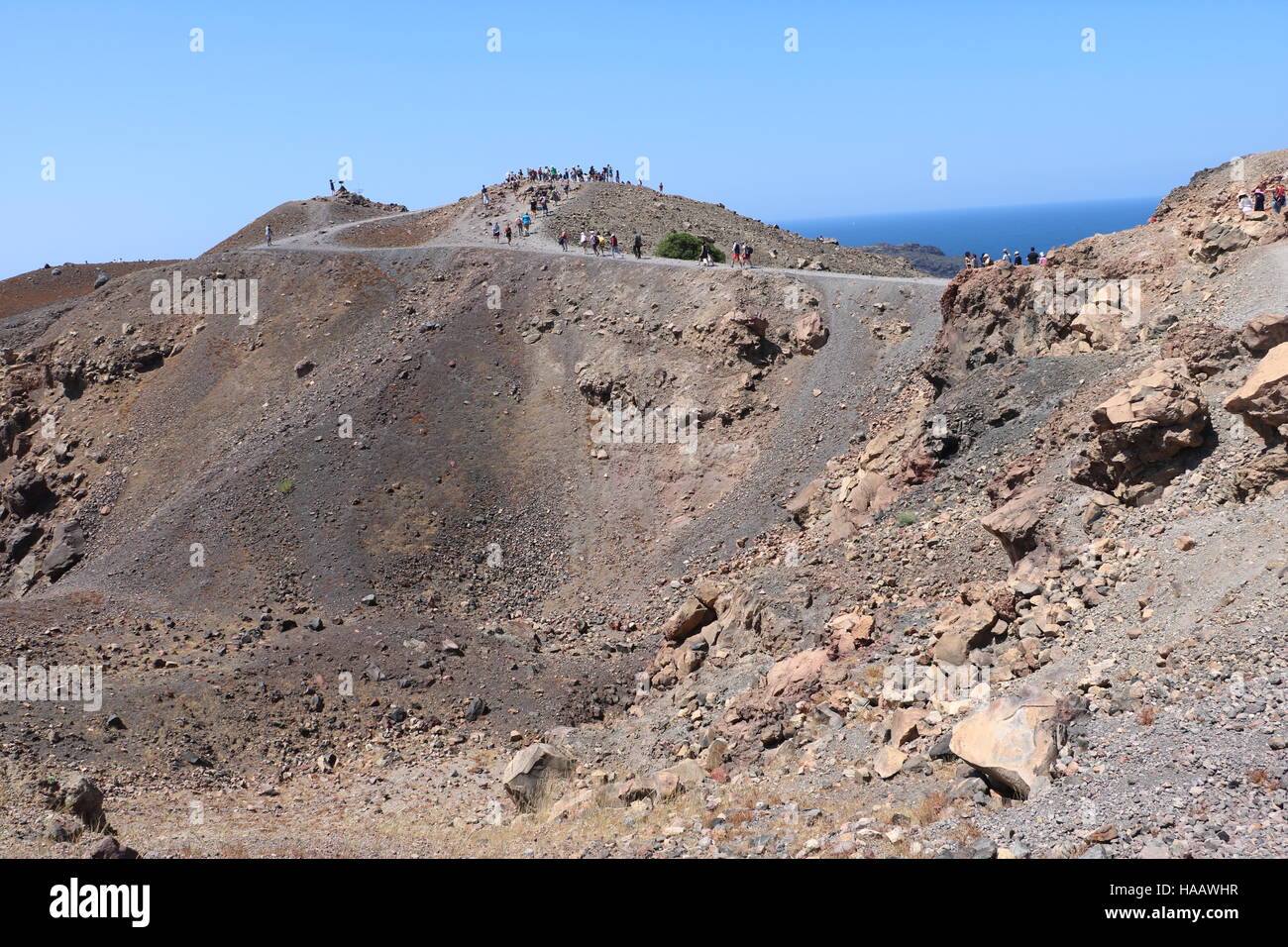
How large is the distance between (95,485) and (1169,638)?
36.9 m

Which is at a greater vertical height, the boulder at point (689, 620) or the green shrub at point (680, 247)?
the green shrub at point (680, 247)

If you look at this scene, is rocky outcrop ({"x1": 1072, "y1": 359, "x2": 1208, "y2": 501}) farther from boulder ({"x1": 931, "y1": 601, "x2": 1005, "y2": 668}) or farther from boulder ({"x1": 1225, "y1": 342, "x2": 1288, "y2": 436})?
boulder ({"x1": 931, "y1": 601, "x2": 1005, "y2": 668})

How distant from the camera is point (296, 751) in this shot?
21.3 m

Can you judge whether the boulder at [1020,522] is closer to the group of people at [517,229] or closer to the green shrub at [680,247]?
the green shrub at [680,247]

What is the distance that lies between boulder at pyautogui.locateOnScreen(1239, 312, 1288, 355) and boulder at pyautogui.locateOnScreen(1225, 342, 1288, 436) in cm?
219

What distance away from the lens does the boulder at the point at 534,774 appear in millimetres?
18969

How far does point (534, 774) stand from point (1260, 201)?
2202 cm

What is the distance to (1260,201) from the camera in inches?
960

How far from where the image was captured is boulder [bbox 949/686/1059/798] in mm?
12555

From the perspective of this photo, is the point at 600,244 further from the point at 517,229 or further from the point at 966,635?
the point at 966,635

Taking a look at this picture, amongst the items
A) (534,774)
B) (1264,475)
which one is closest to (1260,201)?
(1264,475)

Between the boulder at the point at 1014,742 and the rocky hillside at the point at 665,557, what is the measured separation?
65mm

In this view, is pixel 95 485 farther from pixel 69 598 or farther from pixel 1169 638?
pixel 1169 638

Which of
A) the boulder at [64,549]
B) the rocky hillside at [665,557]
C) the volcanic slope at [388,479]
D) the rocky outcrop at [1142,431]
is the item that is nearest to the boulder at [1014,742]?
→ the rocky hillside at [665,557]
